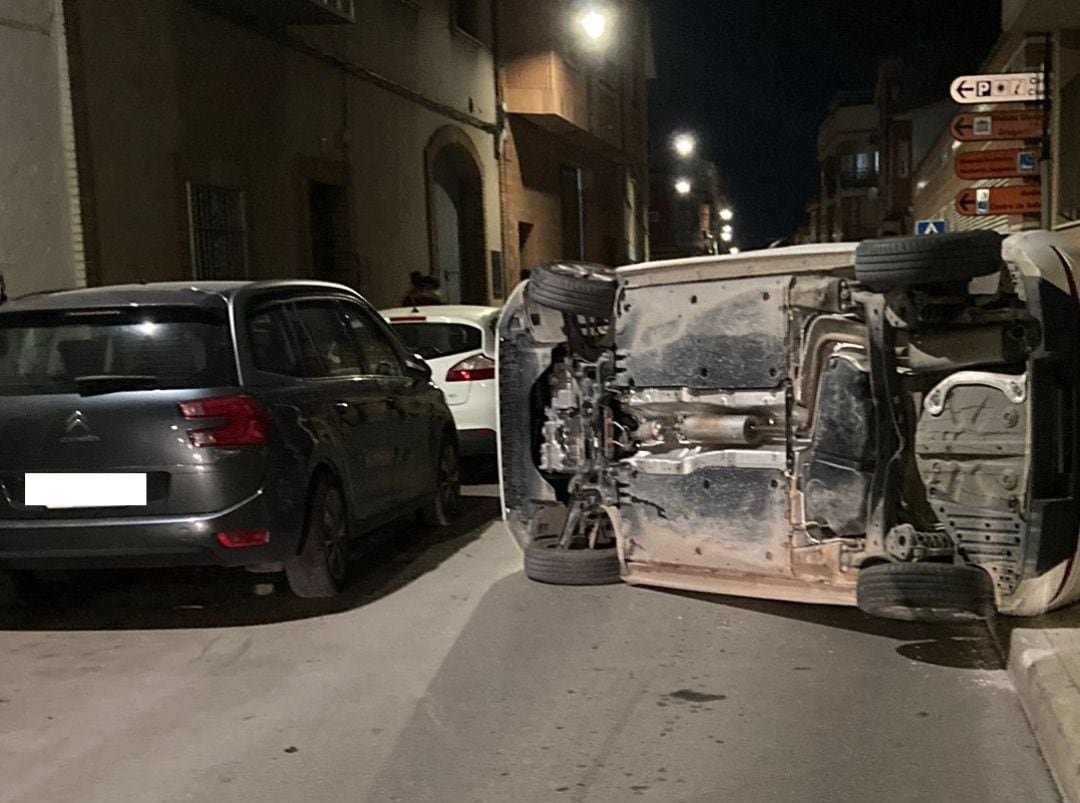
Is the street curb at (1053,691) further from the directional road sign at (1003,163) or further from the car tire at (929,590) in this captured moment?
the directional road sign at (1003,163)

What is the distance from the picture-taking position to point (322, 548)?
18.7 ft

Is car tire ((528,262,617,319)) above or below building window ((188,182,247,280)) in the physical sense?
below

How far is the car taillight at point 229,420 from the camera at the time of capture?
5.10 meters

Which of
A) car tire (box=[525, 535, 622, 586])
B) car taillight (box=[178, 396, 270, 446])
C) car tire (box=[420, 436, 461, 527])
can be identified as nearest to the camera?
car taillight (box=[178, 396, 270, 446])

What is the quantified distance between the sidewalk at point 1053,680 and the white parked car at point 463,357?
195 inches

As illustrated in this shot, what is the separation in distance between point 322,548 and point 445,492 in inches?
82.1

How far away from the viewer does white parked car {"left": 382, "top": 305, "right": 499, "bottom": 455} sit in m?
9.24

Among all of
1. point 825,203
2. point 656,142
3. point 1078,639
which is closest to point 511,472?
point 1078,639

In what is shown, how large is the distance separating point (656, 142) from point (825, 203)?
64.8 feet

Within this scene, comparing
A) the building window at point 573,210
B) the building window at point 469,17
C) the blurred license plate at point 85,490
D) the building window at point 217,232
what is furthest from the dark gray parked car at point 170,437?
the building window at point 573,210

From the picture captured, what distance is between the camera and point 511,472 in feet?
19.2

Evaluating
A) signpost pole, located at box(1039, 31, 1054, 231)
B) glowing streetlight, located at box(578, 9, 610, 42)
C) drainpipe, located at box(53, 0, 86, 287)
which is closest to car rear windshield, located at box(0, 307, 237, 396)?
drainpipe, located at box(53, 0, 86, 287)

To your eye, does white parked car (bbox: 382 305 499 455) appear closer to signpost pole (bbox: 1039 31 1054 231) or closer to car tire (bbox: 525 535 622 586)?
car tire (bbox: 525 535 622 586)

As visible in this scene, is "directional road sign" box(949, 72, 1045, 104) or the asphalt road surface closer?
the asphalt road surface
